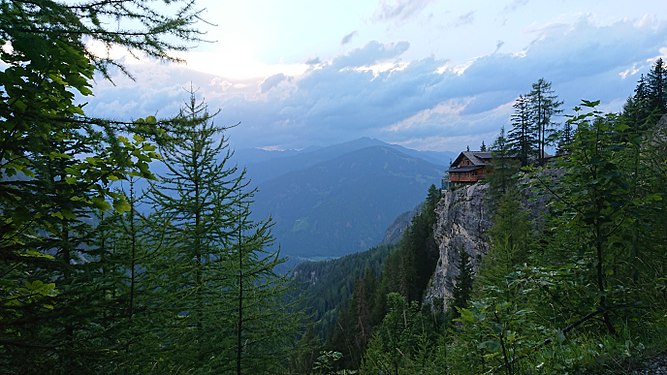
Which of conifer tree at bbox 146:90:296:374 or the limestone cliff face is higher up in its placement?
conifer tree at bbox 146:90:296:374

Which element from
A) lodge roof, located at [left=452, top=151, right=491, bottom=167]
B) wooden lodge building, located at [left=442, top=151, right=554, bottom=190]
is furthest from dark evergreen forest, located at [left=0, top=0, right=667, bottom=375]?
lodge roof, located at [left=452, top=151, right=491, bottom=167]

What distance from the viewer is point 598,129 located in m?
4.38

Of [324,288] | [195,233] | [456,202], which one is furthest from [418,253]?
[324,288]

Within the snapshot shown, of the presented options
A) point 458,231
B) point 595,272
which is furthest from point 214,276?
point 458,231

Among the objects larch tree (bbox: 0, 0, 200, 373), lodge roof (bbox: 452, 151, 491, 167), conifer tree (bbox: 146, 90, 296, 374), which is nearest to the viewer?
larch tree (bbox: 0, 0, 200, 373)

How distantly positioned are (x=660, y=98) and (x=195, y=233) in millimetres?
64034

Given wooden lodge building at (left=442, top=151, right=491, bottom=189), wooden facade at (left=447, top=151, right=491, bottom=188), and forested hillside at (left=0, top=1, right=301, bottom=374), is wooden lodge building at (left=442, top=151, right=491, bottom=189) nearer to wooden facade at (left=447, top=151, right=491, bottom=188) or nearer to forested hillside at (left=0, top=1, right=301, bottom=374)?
wooden facade at (left=447, top=151, right=491, bottom=188)

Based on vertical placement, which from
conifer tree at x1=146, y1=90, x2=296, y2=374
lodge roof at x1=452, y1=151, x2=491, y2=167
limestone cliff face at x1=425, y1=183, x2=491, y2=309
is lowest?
limestone cliff face at x1=425, y1=183, x2=491, y2=309

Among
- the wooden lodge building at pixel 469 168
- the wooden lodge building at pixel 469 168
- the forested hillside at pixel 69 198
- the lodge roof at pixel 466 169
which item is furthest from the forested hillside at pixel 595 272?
the lodge roof at pixel 466 169

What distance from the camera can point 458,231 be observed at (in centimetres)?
5003

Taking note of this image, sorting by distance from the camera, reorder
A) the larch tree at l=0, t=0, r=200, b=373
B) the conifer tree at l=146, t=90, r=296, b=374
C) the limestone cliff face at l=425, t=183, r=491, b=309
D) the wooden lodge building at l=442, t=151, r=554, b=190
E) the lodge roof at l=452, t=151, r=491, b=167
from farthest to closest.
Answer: the lodge roof at l=452, t=151, r=491, b=167, the wooden lodge building at l=442, t=151, r=554, b=190, the limestone cliff face at l=425, t=183, r=491, b=309, the conifer tree at l=146, t=90, r=296, b=374, the larch tree at l=0, t=0, r=200, b=373

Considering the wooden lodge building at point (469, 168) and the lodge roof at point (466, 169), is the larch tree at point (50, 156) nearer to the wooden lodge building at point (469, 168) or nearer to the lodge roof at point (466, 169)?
the wooden lodge building at point (469, 168)

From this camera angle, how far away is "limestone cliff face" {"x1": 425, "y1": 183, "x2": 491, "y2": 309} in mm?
45000

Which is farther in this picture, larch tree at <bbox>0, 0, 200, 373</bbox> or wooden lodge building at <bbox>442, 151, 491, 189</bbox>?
wooden lodge building at <bbox>442, 151, 491, 189</bbox>
